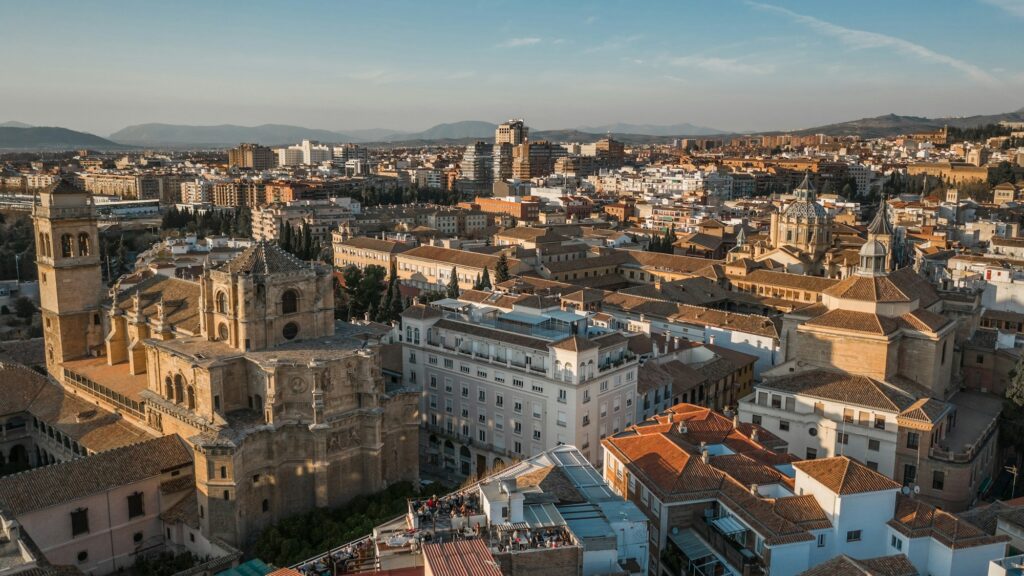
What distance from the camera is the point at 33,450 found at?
46.9 m

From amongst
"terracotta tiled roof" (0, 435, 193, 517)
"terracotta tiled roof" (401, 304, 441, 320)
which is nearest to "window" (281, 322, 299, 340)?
"terracotta tiled roof" (0, 435, 193, 517)

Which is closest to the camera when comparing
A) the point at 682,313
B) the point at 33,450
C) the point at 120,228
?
the point at 33,450

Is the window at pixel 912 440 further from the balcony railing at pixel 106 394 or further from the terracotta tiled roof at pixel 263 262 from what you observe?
the balcony railing at pixel 106 394

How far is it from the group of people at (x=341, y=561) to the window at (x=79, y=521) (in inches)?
582

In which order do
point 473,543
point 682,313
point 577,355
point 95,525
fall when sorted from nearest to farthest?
point 473,543, point 95,525, point 577,355, point 682,313

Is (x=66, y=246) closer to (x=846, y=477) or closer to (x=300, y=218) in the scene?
(x=846, y=477)

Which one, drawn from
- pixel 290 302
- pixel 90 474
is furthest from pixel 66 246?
pixel 90 474

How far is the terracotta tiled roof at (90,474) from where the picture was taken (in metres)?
33.2

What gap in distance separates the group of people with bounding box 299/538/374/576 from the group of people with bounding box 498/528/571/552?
4.84 metres

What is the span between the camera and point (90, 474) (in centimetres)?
3534

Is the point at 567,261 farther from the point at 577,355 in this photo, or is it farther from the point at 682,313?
the point at 577,355

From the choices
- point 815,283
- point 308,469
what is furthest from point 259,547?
point 815,283

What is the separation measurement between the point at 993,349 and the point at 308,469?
42632 mm

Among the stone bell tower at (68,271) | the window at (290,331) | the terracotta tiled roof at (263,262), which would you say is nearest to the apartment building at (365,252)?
the stone bell tower at (68,271)
